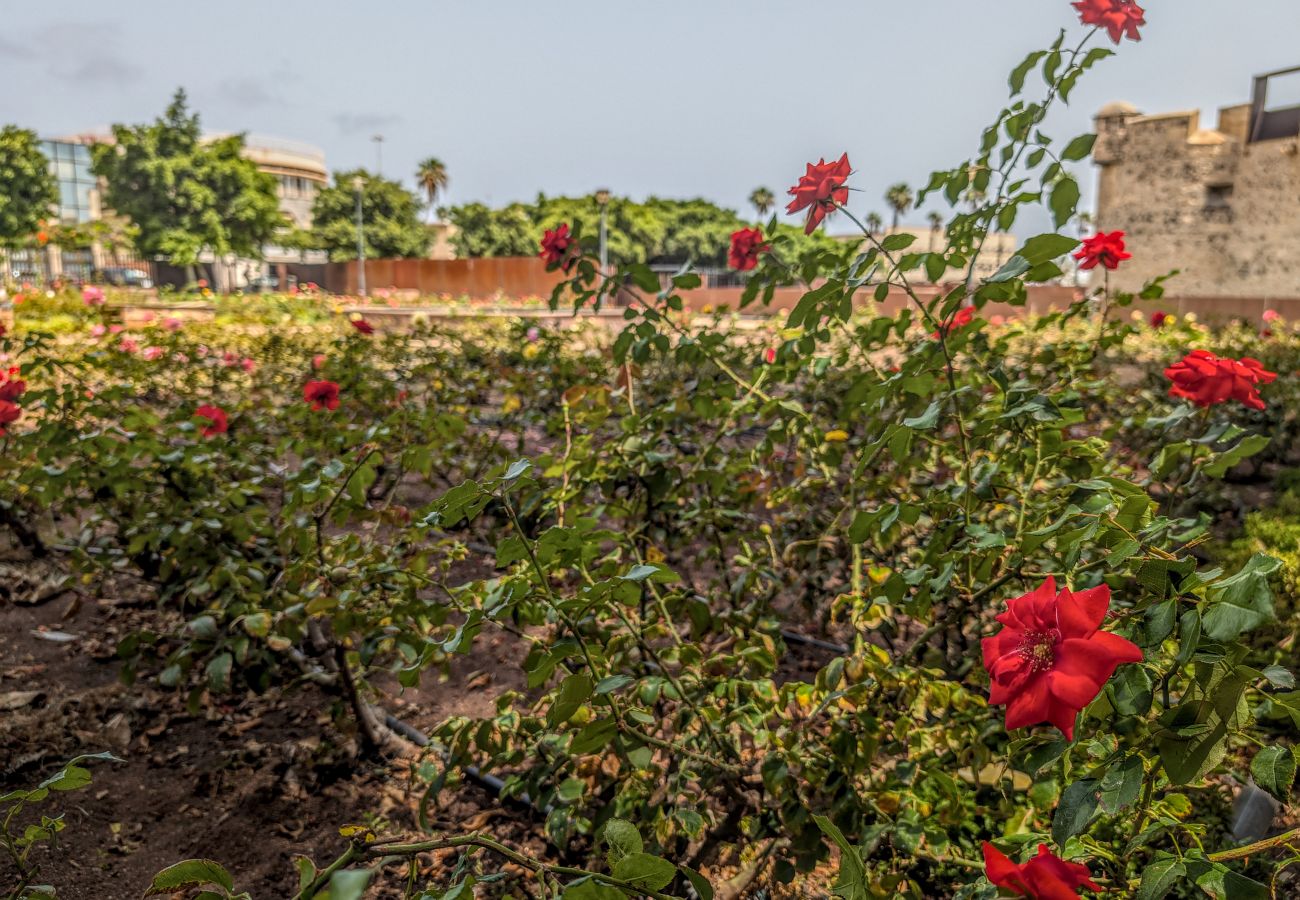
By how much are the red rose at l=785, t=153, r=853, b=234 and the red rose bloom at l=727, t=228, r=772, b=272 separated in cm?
54

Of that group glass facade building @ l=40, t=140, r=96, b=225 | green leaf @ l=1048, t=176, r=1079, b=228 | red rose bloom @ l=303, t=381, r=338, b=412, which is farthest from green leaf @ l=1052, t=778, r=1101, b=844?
glass facade building @ l=40, t=140, r=96, b=225

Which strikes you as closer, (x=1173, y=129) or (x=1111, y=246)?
(x=1111, y=246)

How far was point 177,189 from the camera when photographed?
28312 millimetres

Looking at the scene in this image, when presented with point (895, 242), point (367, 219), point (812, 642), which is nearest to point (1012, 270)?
point (895, 242)

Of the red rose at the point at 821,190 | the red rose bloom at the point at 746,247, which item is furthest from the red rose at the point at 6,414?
the red rose at the point at 821,190

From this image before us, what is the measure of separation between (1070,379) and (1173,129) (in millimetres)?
17401

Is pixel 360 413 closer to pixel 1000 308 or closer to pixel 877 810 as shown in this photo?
pixel 877 810

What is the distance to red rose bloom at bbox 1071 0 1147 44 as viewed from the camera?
123cm

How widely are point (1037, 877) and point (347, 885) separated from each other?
457 millimetres

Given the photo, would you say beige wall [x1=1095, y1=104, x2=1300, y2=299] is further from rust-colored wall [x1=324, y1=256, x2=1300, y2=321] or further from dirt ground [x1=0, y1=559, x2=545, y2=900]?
dirt ground [x1=0, y1=559, x2=545, y2=900]

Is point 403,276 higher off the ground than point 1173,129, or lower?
lower

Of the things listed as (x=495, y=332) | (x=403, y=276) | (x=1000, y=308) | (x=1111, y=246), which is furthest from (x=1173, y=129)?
(x=403, y=276)

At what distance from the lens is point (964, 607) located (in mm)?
1084

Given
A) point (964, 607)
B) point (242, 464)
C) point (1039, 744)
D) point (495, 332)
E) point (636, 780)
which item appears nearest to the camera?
point (1039, 744)
